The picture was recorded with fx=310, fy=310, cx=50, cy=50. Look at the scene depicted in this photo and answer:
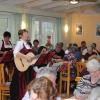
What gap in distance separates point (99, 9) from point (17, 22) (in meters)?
2.95

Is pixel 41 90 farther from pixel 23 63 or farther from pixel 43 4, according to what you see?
pixel 43 4

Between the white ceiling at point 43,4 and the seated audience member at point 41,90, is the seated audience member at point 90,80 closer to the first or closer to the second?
the seated audience member at point 41,90

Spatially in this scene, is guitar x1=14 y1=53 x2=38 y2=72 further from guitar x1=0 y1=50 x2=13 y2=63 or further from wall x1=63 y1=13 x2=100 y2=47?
wall x1=63 y1=13 x2=100 y2=47

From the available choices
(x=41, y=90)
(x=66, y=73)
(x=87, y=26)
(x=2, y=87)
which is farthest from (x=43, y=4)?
(x=41, y=90)

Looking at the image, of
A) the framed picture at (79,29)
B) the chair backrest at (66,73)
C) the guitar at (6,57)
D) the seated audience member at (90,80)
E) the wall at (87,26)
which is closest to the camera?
the seated audience member at (90,80)

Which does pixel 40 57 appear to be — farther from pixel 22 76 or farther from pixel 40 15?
pixel 40 15

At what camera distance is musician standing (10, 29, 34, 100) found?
534 centimetres

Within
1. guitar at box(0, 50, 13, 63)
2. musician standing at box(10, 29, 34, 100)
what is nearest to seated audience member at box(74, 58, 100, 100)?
musician standing at box(10, 29, 34, 100)

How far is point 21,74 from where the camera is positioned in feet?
18.0

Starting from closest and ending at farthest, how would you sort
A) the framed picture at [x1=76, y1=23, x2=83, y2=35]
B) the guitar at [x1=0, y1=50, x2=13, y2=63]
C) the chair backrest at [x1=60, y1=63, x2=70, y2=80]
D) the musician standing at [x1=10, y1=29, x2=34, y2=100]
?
the musician standing at [x1=10, y1=29, x2=34, y2=100] < the guitar at [x1=0, y1=50, x2=13, y2=63] < the chair backrest at [x1=60, y1=63, x2=70, y2=80] < the framed picture at [x1=76, y1=23, x2=83, y2=35]

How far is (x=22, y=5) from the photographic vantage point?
10719 millimetres

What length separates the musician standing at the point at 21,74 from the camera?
5336mm

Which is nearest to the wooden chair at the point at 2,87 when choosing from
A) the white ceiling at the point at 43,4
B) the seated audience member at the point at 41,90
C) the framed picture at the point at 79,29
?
the seated audience member at the point at 41,90

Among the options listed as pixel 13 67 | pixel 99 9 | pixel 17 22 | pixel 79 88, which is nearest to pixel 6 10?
pixel 17 22
